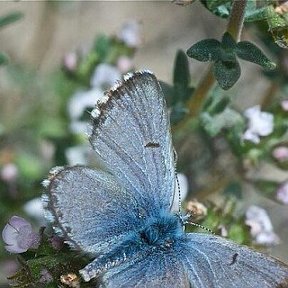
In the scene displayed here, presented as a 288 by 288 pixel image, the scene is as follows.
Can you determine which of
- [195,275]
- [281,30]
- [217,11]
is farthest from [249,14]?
[195,275]

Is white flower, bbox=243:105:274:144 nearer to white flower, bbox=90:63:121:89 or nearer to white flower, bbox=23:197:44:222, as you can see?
white flower, bbox=90:63:121:89

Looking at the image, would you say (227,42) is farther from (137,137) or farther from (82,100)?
(82,100)

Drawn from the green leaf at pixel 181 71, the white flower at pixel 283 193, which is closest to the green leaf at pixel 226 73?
the green leaf at pixel 181 71

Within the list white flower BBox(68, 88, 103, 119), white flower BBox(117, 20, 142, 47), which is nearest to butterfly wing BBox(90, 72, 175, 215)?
white flower BBox(68, 88, 103, 119)

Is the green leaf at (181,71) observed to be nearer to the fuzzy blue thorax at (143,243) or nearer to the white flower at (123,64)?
the white flower at (123,64)

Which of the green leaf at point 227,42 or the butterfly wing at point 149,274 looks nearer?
the butterfly wing at point 149,274
